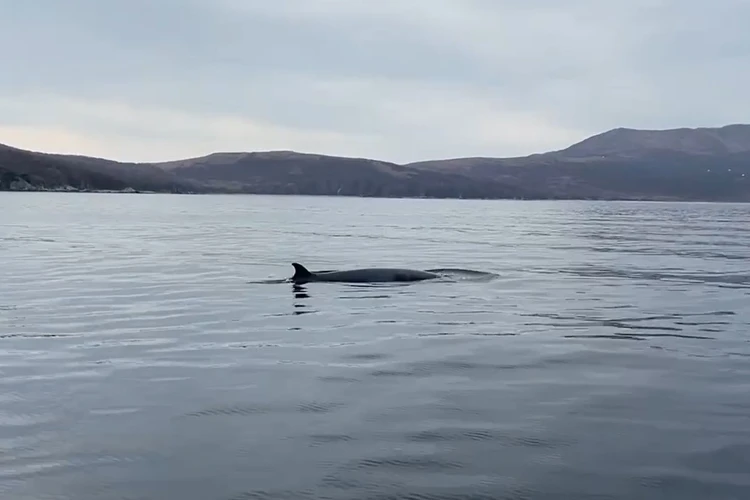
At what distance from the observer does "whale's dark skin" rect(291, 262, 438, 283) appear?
2594 cm

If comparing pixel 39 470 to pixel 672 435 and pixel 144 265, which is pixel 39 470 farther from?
pixel 144 265

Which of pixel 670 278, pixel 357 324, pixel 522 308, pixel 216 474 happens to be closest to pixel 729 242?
pixel 670 278

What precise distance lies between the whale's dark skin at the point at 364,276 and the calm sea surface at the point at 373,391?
1048 mm

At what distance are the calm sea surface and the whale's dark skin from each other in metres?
1.05

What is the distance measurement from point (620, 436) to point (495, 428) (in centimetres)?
154

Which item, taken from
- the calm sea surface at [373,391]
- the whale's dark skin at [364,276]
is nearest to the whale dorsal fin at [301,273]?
the whale's dark skin at [364,276]

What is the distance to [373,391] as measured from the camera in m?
11.6

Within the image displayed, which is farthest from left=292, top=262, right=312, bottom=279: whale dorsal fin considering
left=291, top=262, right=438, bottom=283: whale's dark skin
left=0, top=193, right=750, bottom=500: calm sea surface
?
left=0, top=193, right=750, bottom=500: calm sea surface

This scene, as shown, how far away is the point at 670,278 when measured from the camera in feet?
91.9

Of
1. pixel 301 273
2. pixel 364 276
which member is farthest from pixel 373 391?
pixel 364 276

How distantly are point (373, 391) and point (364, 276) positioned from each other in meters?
A: 14.8

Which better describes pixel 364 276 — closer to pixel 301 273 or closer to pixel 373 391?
pixel 301 273

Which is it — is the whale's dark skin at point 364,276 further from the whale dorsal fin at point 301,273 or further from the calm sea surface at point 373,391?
the calm sea surface at point 373,391

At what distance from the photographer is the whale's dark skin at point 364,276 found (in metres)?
25.9
